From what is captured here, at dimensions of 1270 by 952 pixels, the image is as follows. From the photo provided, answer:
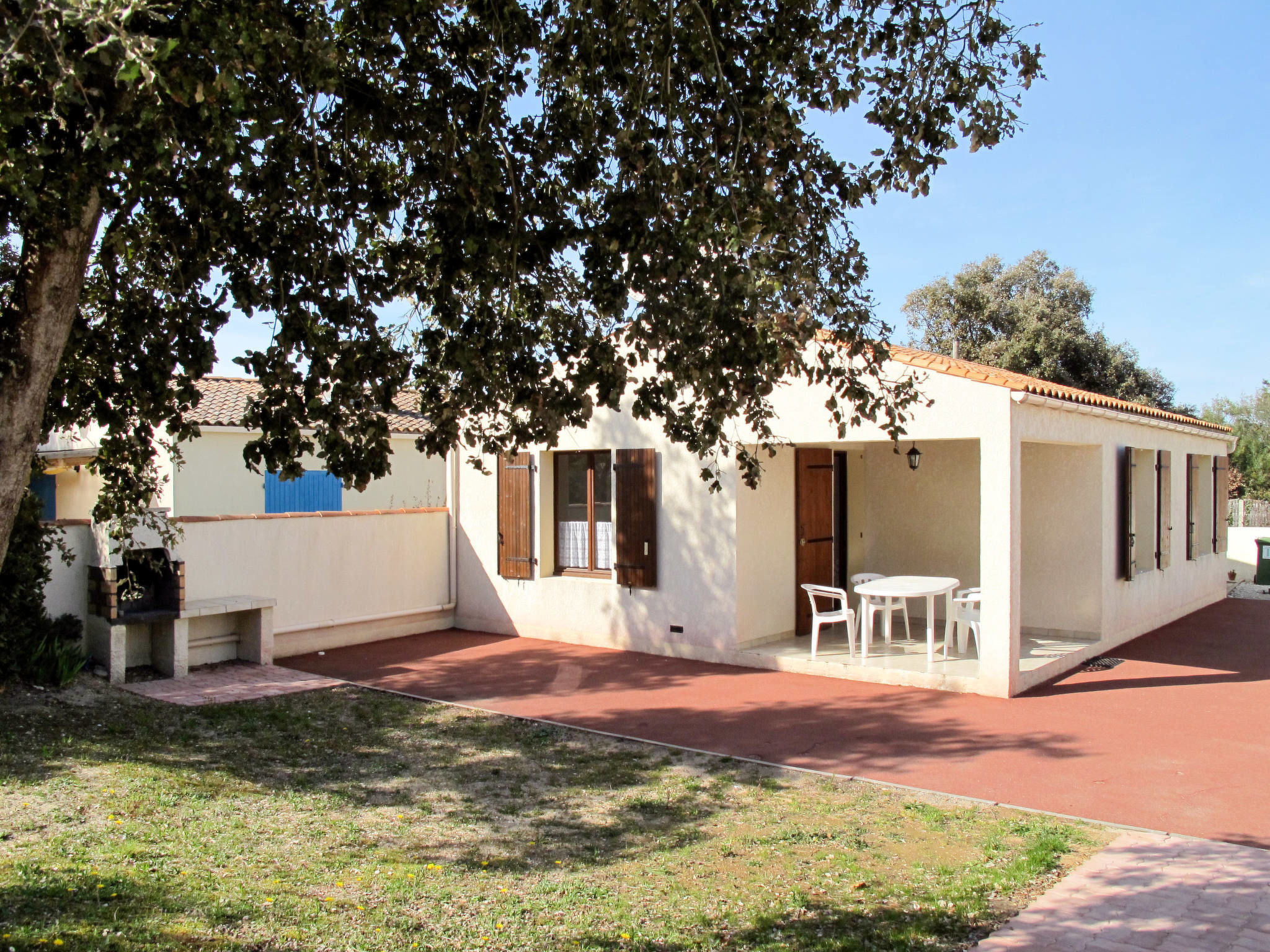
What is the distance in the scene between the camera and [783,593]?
36.1 ft

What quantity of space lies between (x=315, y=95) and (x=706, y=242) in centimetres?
197

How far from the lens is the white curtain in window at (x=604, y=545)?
1151 cm

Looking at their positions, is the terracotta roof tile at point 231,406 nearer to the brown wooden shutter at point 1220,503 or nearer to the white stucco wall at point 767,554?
the white stucco wall at point 767,554

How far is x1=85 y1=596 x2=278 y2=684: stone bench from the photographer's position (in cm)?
897

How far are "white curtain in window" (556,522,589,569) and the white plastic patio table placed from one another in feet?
11.3

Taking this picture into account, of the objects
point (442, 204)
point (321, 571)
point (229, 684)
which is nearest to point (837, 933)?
point (442, 204)

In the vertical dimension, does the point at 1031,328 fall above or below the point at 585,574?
above

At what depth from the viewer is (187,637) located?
964 centimetres

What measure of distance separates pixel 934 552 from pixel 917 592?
9.45ft

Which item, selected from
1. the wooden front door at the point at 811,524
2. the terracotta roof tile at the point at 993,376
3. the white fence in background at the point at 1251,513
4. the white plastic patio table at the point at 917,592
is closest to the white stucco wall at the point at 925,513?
the wooden front door at the point at 811,524

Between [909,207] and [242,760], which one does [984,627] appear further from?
[242,760]

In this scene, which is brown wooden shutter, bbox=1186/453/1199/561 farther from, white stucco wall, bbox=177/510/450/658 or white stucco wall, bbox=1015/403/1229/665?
white stucco wall, bbox=177/510/450/658

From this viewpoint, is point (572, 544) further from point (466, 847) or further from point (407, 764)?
point (466, 847)

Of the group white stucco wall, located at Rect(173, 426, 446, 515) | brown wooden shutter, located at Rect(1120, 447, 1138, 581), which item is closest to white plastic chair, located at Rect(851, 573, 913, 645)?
brown wooden shutter, located at Rect(1120, 447, 1138, 581)
